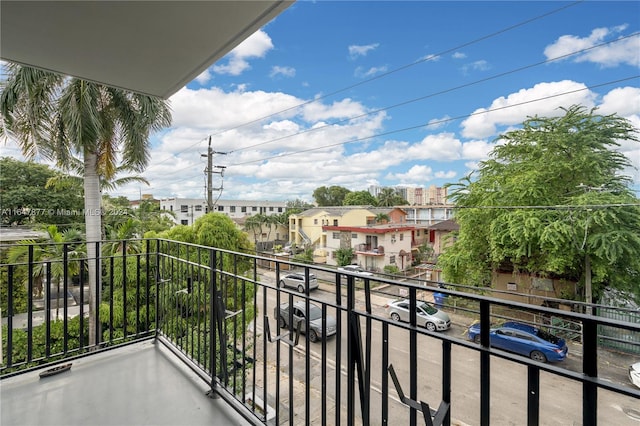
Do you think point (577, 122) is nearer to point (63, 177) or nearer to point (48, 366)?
point (48, 366)

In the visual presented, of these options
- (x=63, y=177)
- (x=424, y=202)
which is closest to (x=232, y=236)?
(x=63, y=177)

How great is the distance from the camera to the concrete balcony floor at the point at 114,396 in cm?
136

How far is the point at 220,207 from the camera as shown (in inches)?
825

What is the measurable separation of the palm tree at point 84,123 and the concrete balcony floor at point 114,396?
3540 millimetres

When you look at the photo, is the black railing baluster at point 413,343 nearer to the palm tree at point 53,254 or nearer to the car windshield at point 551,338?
the car windshield at point 551,338

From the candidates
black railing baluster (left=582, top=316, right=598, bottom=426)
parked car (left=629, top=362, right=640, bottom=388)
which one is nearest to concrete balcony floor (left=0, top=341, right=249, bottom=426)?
black railing baluster (left=582, top=316, right=598, bottom=426)

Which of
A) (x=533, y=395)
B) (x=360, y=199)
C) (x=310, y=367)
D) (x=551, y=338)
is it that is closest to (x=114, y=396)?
(x=310, y=367)

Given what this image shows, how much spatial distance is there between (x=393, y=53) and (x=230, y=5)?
18.6 meters

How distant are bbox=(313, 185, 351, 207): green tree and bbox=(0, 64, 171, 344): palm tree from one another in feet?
59.8

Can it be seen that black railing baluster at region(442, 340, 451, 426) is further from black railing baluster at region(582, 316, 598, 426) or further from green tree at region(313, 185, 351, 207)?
green tree at region(313, 185, 351, 207)

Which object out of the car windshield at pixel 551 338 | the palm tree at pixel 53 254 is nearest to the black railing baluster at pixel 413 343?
the car windshield at pixel 551 338

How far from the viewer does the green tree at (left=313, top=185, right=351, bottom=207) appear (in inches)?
944

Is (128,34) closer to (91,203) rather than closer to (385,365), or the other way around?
(385,365)

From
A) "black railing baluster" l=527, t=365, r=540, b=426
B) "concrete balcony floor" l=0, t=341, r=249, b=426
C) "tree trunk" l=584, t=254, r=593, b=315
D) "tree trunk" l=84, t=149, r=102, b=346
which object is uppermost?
"tree trunk" l=84, t=149, r=102, b=346
